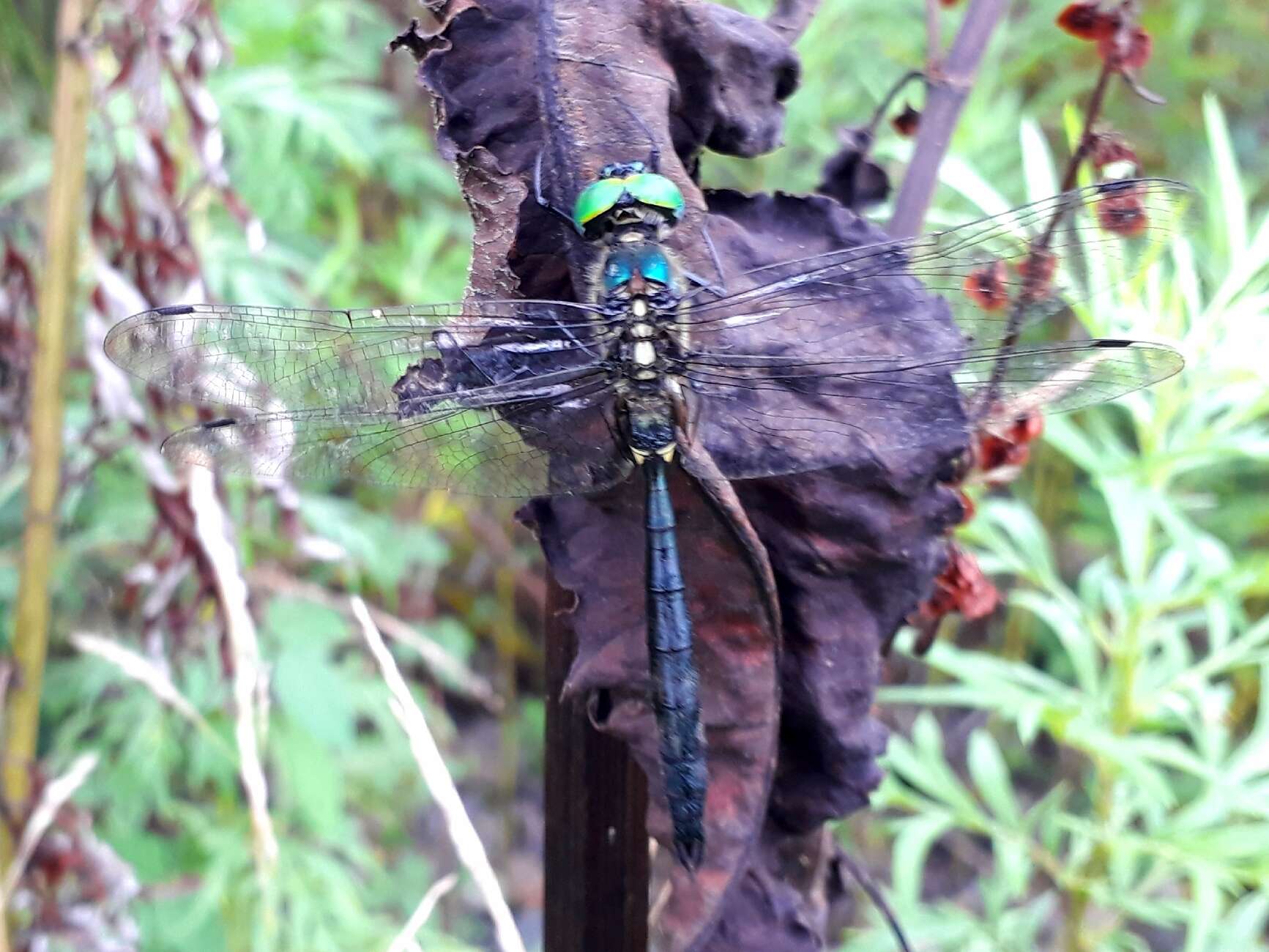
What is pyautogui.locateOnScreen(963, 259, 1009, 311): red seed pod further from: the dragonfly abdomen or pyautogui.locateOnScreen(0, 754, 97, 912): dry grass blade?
pyautogui.locateOnScreen(0, 754, 97, 912): dry grass blade

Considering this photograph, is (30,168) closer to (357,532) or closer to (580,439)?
(357,532)

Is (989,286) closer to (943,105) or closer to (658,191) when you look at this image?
(943,105)

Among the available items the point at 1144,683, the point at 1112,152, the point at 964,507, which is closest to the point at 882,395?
the point at 964,507

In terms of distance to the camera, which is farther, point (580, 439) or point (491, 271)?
point (580, 439)

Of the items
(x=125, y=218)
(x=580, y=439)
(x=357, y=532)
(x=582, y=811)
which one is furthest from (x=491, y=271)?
(x=357, y=532)

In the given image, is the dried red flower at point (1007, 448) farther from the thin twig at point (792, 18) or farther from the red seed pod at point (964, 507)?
the thin twig at point (792, 18)

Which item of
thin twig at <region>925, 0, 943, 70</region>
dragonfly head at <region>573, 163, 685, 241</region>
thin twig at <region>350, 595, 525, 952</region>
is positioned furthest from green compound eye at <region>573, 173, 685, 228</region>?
thin twig at <region>350, 595, 525, 952</region>

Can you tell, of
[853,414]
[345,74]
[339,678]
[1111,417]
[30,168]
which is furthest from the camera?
[1111,417]
